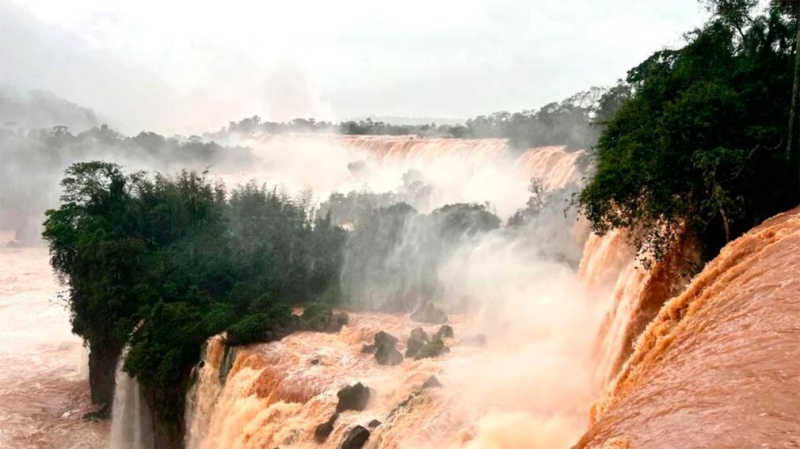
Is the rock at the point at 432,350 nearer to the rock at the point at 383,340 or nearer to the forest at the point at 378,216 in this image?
the rock at the point at 383,340

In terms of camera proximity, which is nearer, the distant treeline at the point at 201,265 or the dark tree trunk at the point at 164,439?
the dark tree trunk at the point at 164,439

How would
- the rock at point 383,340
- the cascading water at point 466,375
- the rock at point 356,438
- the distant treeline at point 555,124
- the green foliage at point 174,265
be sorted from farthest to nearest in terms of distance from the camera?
the distant treeline at point 555,124, the green foliage at point 174,265, the rock at point 383,340, the rock at point 356,438, the cascading water at point 466,375

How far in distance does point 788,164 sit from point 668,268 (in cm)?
272

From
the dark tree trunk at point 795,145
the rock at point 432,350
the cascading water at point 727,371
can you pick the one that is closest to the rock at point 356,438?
the rock at point 432,350

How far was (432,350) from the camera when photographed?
15.6 metres

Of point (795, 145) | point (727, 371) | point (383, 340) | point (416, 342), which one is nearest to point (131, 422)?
point (383, 340)

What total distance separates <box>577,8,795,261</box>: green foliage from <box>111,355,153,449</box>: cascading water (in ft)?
47.7

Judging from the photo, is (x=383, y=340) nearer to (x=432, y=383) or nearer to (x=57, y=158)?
(x=432, y=383)

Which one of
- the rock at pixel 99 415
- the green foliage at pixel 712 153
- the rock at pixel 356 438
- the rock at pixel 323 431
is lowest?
the rock at pixel 99 415

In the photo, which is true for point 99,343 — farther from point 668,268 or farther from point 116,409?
point 668,268

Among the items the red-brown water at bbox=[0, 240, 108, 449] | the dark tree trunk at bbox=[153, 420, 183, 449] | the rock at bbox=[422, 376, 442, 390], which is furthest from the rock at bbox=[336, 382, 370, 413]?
the red-brown water at bbox=[0, 240, 108, 449]

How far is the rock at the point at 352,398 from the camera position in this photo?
41.8 feet

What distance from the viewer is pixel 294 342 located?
698 inches

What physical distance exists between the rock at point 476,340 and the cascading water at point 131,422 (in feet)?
32.7
